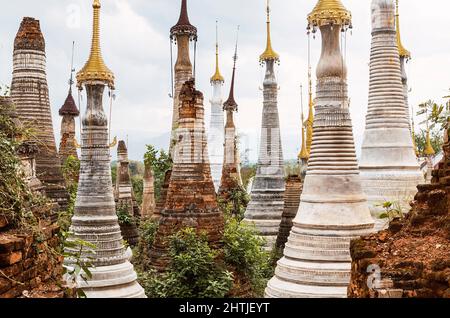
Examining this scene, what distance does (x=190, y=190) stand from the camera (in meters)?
14.7

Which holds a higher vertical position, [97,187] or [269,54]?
[269,54]

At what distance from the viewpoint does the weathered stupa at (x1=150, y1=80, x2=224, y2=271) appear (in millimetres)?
14531

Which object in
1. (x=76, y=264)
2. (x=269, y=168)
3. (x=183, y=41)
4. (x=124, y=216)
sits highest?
(x=183, y=41)

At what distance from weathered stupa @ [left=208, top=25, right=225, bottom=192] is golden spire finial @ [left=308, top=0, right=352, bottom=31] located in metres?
15.9

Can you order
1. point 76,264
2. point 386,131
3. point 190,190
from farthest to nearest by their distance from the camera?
point 386,131 < point 190,190 < point 76,264

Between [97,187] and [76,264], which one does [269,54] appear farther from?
[76,264]

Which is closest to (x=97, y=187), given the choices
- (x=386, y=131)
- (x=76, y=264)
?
(x=386, y=131)

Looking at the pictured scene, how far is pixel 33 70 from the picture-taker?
54.2 feet

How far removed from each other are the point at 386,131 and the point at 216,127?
16553 mm

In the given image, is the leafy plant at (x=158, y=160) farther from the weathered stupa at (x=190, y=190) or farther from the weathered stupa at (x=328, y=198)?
the weathered stupa at (x=328, y=198)

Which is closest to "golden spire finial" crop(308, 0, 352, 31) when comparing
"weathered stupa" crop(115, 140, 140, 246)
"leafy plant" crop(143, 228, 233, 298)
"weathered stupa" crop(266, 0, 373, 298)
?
"weathered stupa" crop(266, 0, 373, 298)

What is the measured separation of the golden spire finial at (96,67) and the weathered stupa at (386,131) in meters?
6.37

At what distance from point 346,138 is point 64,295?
876cm
